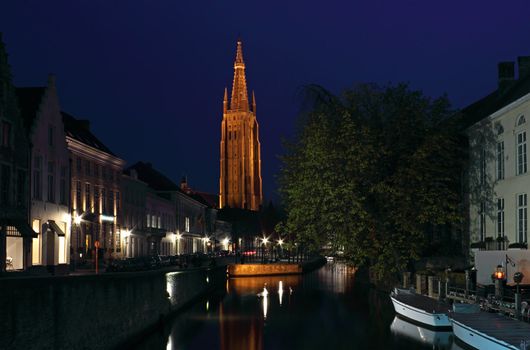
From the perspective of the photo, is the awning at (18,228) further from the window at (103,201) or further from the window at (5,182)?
the window at (103,201)

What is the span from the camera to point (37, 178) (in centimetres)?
4984

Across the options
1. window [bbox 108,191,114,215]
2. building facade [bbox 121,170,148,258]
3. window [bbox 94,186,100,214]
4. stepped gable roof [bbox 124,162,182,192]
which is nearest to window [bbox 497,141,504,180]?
window [bbox 94,186,100,214]

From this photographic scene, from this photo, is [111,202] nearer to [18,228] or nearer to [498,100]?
[18,228]

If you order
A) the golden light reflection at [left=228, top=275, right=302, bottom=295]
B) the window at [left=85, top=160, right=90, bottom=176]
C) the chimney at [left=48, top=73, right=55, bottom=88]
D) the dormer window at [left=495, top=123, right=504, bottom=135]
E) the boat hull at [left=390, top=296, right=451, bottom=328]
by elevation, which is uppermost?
the chimney at [left=48, top=73, right=55, bottom=88]

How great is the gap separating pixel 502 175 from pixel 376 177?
23.8 ft

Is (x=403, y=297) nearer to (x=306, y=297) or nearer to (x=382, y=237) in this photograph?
(x=382, y=237)

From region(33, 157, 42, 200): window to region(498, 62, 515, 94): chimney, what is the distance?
30222mm

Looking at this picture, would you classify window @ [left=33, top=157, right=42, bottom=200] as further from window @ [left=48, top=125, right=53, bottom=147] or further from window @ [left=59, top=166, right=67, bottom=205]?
window @ [left=59, top=166, right=67, bottom=205]

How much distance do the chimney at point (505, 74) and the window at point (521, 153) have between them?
35.9 ft

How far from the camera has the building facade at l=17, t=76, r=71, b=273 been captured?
49.2m

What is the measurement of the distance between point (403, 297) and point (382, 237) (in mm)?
6570

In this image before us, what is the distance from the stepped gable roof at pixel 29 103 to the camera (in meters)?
49.2

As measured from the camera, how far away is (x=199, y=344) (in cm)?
3541

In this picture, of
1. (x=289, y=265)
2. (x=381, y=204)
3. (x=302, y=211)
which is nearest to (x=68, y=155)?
(x=302, y=211)
